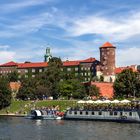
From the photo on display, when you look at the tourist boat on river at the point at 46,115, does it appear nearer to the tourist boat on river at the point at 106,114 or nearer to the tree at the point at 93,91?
the tourist boat on river at the point at 106,114

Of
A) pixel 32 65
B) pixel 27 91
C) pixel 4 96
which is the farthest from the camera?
pixel 32 65

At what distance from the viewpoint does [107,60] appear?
498 ft

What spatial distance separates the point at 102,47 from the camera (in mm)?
154125

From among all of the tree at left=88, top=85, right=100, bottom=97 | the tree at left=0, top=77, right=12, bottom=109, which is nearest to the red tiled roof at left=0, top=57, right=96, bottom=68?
the tree at left=88, top=85, right=100, bottom=97

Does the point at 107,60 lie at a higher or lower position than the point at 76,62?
lower

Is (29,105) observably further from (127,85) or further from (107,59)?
(107,59)

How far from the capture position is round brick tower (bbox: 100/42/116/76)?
15050 centimetres

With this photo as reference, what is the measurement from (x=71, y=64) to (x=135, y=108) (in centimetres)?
9588

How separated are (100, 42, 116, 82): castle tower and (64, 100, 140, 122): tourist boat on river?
7048 centimetres

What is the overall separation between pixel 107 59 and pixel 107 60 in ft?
1.37

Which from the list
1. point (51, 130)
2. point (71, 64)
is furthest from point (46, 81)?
point (51, 130)

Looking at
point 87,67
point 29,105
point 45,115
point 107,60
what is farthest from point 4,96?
point 87,67

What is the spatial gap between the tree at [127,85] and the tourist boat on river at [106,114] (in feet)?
100

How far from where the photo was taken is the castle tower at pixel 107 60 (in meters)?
150
